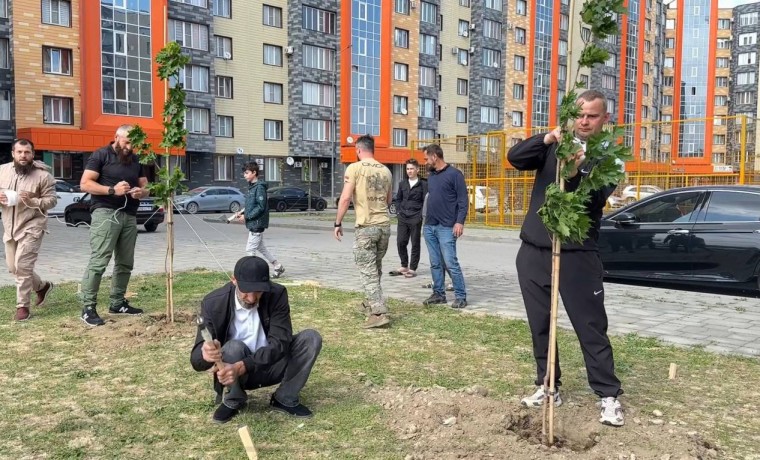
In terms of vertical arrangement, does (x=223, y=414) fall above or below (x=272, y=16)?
below

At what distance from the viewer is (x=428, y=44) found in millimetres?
55375

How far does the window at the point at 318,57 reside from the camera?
47847 mm

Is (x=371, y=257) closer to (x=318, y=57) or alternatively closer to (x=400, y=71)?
(x=318, y=57)

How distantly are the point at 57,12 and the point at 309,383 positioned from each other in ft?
122

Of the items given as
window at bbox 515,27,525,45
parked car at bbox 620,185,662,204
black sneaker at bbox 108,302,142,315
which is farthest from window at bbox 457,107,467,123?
black sneaker at bbox 108,302,142,315

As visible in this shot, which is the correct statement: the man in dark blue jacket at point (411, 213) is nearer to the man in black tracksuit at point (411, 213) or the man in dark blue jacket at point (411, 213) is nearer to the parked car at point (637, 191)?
the man in black tracksuit at point (411, 213)

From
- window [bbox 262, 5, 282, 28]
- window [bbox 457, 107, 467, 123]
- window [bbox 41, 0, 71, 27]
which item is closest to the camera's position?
window [bbox 41, 0, 71, 27]

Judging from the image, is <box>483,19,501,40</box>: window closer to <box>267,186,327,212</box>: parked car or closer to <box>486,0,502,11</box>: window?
<box>486,0,502,11</box>: window

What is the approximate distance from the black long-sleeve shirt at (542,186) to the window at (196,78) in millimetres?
40760

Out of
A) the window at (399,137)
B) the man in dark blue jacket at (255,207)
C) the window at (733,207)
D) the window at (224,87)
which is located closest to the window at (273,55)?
the window at (224,87)

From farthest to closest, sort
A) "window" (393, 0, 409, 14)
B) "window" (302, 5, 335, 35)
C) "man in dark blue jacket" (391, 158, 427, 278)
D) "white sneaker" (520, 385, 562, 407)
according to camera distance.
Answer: "window" (393, 0, 409, 14) < "window" (302, 5, 335, 35) < "man in dark blue jacket" (391, 158, 427, 278) < "white sneaker" (520, 385, 562, 407)

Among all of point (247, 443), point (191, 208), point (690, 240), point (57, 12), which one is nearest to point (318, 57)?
point (57, 12)

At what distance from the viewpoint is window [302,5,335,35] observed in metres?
47.6

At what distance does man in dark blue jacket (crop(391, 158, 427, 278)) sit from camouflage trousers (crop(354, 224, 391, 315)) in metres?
3.88
